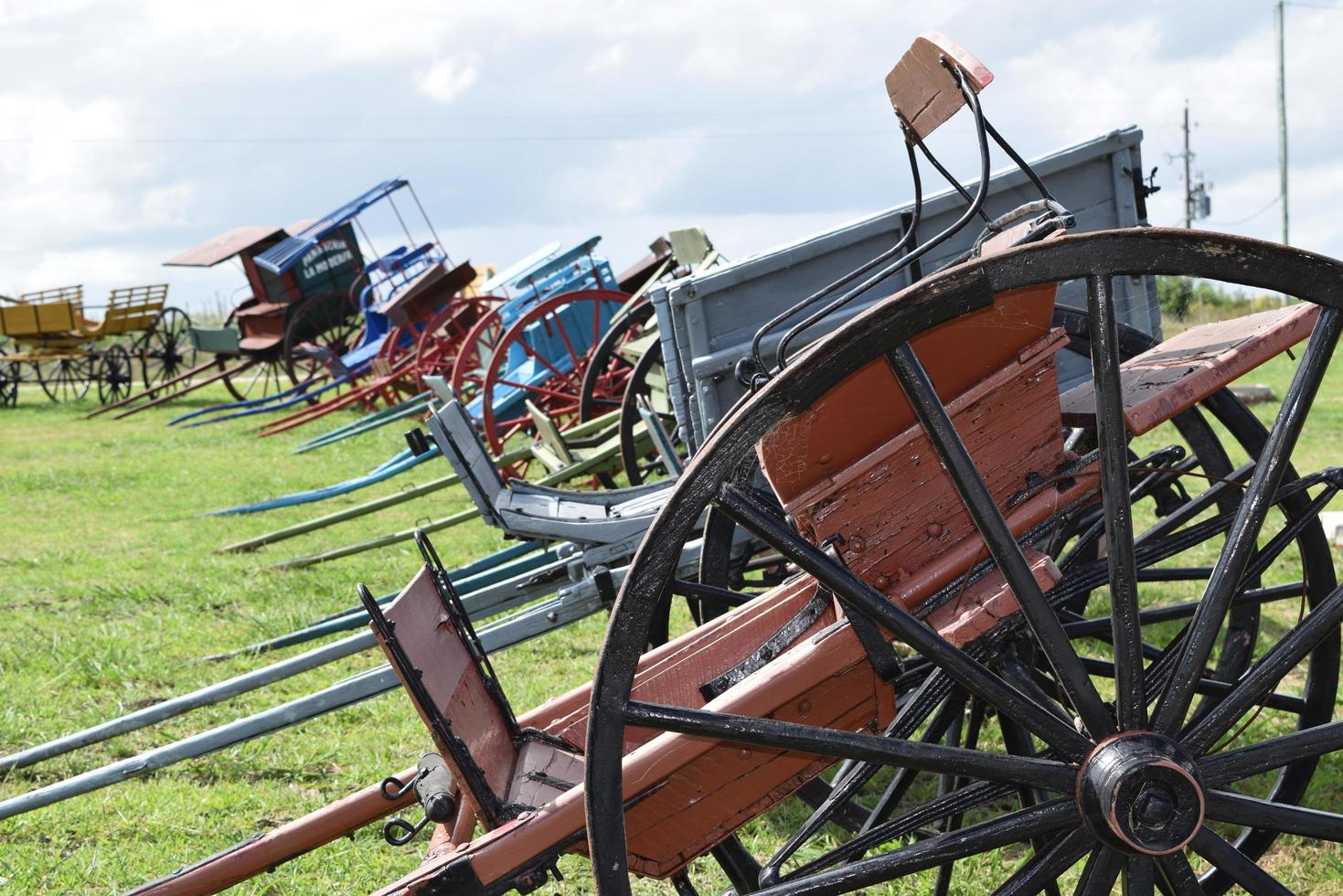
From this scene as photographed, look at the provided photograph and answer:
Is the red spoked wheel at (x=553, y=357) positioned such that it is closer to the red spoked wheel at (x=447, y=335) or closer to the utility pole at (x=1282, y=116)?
the red spoked wheel at (x=447, y=335)

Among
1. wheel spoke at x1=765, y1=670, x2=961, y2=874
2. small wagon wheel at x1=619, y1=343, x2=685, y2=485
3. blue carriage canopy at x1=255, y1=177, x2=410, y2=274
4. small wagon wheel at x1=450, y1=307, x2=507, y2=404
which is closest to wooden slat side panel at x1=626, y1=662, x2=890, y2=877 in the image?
wheel spoke at x1=765, y1=670, x2=961, y2=874

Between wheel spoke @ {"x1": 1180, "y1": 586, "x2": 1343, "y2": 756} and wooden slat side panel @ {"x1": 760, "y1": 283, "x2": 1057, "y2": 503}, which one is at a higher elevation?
wooden slat side panel @ {"x1": 760, "y1": 283, "x2": 1057, "y2": 503}

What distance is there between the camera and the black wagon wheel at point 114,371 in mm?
20078

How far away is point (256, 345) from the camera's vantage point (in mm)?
18625

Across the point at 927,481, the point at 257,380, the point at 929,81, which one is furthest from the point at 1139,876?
the point at 257,380

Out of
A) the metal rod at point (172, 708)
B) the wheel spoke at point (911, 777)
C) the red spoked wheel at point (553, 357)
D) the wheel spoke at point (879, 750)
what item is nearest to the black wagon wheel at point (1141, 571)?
the wheel spoke at point (911, 777)

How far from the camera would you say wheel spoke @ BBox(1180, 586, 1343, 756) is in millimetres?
1981

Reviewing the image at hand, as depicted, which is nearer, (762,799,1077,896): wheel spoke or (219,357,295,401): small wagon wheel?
(762,799,1077,896): wheel spoke

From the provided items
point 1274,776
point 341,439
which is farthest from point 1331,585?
point 341,439

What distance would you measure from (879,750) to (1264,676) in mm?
Result: 653

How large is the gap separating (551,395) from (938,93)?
276 inches

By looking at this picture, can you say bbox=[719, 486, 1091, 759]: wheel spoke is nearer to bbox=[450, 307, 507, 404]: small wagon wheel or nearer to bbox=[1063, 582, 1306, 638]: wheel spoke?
bbox=[1063, 582, 1306, 638]: wheel spoke

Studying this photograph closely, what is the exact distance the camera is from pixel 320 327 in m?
18.6

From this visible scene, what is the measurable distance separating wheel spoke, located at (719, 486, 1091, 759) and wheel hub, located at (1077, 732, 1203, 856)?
7 cm
